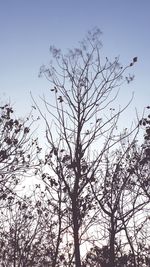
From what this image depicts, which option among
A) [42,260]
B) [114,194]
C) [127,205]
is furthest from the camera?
[42,260]

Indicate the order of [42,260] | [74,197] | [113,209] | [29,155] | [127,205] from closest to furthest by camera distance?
[74,197] < [29,155] < [113,209] < [127,205] < [42,260]

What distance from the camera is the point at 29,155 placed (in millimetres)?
11719

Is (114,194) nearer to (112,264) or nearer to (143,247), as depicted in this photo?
(112,264)

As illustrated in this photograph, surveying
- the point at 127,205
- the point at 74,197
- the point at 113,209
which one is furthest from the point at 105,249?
the point at 74,197

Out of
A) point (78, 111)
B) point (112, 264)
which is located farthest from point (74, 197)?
point (112, 264)

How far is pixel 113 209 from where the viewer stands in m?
13.8

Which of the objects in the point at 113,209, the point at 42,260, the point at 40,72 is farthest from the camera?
the point at 42,260

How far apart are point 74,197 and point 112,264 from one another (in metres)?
5.21

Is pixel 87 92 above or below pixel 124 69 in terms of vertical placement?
below

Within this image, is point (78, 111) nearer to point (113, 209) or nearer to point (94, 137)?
point (94, 137)

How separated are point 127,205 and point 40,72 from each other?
940cm

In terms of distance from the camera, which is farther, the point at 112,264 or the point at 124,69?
the point at 112,264

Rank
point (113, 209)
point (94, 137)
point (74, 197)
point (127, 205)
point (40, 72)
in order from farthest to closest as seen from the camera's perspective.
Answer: point (127, 205) < point (113, 209) < point (40, 72) < point (94, 137) < point (74, 197)

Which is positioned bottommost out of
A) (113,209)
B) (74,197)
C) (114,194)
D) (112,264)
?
(112,264)
